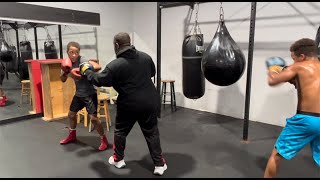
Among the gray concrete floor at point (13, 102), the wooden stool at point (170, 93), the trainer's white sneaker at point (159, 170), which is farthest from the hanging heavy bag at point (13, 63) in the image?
the trainer's white sneaker at point (159, 170)

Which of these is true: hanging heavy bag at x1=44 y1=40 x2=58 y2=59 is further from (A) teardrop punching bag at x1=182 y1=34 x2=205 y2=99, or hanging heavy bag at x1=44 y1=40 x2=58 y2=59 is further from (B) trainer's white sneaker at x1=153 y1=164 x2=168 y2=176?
(B) trainer's white sneaker at x1=153 y1=164 x2=168 y2=176

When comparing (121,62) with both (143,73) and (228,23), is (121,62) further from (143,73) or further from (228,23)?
(228,23)

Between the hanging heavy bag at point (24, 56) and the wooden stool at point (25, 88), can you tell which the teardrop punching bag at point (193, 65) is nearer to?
the hanging heavy bag at point (24, 56)

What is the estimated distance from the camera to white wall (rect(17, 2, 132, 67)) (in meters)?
5.11

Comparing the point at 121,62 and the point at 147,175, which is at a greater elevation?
the point at 121,62

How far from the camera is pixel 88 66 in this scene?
2529mm

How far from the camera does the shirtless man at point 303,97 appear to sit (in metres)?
1.99

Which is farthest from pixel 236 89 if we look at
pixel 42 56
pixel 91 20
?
pixel 42 56

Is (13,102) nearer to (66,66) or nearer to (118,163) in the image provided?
(66,66)

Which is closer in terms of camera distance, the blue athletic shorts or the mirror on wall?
the blue athletic shorts

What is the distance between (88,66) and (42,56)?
101 inches

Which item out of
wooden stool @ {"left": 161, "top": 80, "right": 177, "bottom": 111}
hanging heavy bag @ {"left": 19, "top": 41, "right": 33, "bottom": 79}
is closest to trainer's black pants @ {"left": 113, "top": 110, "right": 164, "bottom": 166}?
wooden stool @ {"left": 161, "top": 80, "right": 177, "bottom": 111}

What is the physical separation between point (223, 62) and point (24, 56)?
12.0 ft

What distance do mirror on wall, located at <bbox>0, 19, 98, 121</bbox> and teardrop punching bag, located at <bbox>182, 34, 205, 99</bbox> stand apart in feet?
8.70
